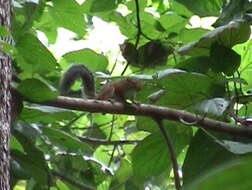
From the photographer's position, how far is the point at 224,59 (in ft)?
2.45

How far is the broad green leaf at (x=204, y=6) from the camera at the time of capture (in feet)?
3.04

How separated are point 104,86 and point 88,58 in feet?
0.68

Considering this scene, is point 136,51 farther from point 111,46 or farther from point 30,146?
point 111,46

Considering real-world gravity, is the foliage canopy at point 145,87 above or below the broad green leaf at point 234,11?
below

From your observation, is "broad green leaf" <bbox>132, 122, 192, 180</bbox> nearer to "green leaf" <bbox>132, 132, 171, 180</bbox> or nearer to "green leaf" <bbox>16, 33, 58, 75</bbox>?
"green leaf" <bbox>132, 132, 171, 180</bbox>

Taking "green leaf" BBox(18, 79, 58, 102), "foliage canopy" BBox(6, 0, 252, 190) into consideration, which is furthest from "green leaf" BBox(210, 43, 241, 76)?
"green leaf" BBox(18, 79, 58, 102)

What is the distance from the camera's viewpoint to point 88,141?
1.19m

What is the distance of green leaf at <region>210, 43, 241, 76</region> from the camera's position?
75 cm

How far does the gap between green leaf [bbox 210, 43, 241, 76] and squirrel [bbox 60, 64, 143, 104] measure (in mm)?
125

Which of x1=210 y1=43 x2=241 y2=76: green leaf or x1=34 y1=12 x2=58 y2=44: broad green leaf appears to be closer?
x1=210 y1=43 x2=241 y2=76: green leaf

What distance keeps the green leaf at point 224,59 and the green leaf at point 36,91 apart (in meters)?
0.26

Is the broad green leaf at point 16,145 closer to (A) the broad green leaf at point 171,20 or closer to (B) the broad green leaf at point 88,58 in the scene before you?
(B) the broad green leaf at point 88,58

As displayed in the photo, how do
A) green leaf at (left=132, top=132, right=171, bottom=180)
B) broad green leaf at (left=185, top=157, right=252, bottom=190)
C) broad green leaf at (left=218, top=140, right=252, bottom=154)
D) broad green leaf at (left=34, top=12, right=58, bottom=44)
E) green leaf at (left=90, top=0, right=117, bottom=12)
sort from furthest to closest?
broad green leaf at (left=34, top=12, right=58, bottom=44) < green leaf at (left=90, top=0, right=117, bottom=12) < green leaf at (left=132, top=132, right=171, bottom=180) < broad green leaf at (left=218, top=140, right=252, bottom=154) < broad green leaf at (left=185, top=157, right=252, bottom=190)

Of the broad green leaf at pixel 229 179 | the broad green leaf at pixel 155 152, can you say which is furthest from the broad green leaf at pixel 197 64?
the broad green leaf at pixel 229 179
